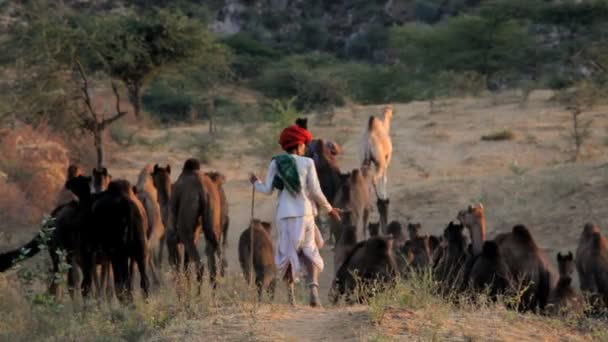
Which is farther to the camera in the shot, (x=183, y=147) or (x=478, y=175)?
(x=183, y=147)

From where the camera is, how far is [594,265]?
34.5 ft

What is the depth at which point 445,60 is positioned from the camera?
40500 mm

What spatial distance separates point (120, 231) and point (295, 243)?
1.93m

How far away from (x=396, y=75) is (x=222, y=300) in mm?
33364

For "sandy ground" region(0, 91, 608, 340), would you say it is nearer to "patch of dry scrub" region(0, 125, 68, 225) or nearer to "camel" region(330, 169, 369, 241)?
"camel" region(330, 169, 369, 241)

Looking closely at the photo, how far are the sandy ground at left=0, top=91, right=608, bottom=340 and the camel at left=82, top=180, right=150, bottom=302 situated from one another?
2.38 m

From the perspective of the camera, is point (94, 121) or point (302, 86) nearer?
point (94, 121)

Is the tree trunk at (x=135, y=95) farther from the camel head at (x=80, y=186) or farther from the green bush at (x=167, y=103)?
the camel head at (x=80, y=186)

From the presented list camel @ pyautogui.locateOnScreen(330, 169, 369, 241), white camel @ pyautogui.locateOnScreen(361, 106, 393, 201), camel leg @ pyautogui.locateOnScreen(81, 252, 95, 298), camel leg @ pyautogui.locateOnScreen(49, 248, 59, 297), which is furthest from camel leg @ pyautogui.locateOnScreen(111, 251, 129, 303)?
white camel @ pyautogui.locateOnScreen(361, 106, 393, 201)

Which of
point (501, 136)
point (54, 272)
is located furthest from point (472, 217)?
point (501, 136)

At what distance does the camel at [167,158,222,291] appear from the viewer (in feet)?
36.1

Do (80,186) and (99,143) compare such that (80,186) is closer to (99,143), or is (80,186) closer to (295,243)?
(295,243)

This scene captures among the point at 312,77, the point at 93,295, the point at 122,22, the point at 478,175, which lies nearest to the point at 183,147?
the point at 122,22

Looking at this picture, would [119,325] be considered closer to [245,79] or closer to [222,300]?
[222,300]
